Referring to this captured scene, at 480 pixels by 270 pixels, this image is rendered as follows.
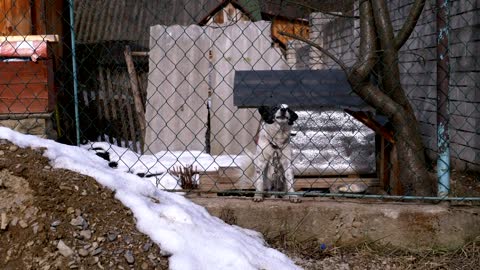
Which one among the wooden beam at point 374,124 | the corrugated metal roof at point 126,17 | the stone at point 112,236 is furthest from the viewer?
the corrugated metal roof at point 126,17

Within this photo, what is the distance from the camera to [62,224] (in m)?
2.06

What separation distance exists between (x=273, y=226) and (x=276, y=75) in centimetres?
175

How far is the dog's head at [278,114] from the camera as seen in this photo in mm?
4254

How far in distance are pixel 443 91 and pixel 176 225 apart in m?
1.60

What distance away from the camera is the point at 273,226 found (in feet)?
9.66

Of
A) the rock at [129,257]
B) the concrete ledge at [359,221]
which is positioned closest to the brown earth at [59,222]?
the rock at [129,257]

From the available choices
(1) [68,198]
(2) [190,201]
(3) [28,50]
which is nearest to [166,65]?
(3) [28,50]

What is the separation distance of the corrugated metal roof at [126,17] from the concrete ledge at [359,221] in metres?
11.6

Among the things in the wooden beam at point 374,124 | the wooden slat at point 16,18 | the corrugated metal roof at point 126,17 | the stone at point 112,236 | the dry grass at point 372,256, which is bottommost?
the dry grass at point 372,256

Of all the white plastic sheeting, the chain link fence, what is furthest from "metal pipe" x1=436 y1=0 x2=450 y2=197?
the white plastic sheeting

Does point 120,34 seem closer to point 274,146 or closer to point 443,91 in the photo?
point 274,146

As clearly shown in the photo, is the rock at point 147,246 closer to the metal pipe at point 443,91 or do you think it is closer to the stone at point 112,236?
the stone at point 112,236

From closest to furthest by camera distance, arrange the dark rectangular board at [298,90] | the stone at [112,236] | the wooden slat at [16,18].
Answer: the stone at [112,236] < the dark rectangular board at [298,90] < the wooden slat at [16,18]

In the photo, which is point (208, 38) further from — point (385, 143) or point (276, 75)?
point (385, 143)
